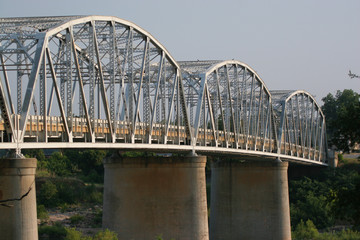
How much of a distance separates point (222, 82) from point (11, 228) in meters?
39.3

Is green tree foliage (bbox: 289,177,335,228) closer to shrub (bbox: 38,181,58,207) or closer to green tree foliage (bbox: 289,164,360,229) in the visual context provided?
green tree foliage (bbox: 289,164,360,229)

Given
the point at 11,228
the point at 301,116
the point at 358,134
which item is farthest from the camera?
the point at 301,116

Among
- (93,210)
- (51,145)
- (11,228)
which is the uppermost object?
(51,145)

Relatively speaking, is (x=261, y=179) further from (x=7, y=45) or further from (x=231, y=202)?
(x=7, y=45)

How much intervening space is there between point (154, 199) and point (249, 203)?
62.4 ft

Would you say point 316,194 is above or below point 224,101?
below

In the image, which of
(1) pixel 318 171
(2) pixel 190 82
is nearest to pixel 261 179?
(2) pixel 190 82

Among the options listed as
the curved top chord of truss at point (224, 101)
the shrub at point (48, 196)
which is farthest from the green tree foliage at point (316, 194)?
the shrub at point (48, 196)

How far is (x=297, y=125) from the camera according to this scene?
96.0m

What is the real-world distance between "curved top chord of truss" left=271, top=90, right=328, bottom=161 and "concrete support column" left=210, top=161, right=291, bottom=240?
26.9 feet

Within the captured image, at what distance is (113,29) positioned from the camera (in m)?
42.3

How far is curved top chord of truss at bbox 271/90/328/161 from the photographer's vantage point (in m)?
83.7

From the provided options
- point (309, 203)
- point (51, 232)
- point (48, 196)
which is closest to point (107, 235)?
point (51, 232)

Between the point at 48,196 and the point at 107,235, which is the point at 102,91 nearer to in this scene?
the point at 107,235
